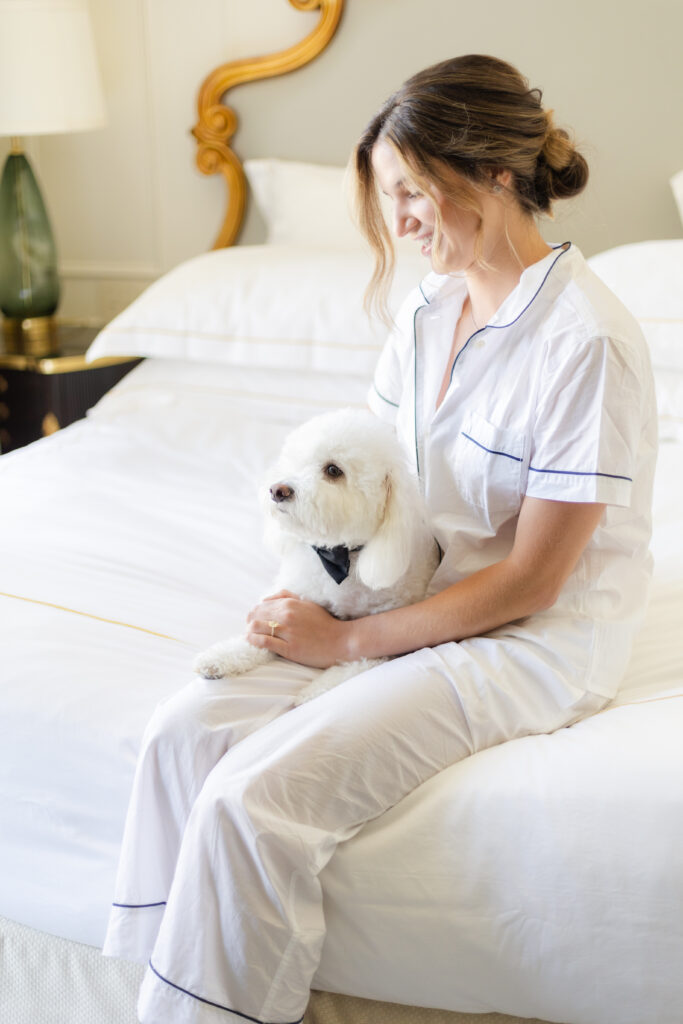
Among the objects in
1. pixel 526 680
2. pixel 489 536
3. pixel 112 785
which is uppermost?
pixel 489 536

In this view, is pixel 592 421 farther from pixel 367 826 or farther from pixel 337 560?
pixel 367 826

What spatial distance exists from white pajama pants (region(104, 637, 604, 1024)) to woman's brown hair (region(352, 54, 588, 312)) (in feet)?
1.84

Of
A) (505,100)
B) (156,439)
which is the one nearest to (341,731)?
(505,100)

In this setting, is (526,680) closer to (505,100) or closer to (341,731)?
(341,731)

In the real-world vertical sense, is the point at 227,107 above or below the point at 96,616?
above

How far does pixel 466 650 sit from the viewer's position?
1.16m

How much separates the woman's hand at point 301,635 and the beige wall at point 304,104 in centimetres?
131

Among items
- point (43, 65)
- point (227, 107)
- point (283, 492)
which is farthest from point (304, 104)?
point (283, 492)

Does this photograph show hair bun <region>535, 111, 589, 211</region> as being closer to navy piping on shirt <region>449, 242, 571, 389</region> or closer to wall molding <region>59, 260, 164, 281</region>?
navy piping on shirt <region>449, 242, 571, 389</region>

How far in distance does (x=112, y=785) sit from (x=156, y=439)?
1117 mm

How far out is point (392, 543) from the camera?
1.17 m

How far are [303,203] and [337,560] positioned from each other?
1.70 meters

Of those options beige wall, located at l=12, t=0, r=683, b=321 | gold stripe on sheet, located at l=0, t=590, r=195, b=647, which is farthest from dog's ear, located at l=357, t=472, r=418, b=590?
beige wall, located at l=12, t=0, r=683, b=321

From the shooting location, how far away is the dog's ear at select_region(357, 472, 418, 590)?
1171 millimetres
